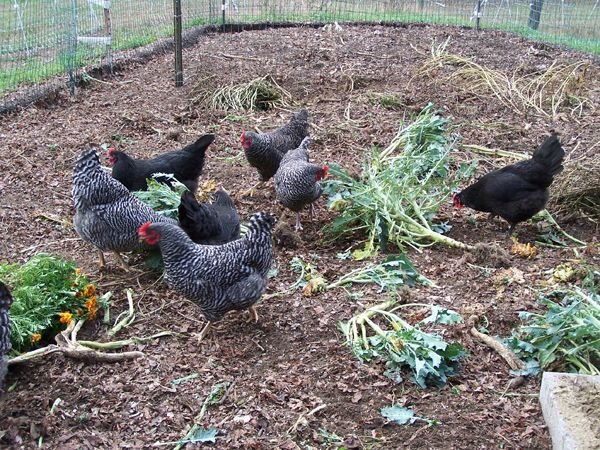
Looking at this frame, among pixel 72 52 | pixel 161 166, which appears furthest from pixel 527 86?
pixel 72 52

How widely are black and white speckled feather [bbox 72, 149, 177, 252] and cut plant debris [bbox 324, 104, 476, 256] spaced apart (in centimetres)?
192

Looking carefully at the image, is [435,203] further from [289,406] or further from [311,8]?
[311,8]

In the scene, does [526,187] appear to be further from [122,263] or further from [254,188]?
[122,263]

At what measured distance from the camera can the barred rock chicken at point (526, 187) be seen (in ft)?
20.4

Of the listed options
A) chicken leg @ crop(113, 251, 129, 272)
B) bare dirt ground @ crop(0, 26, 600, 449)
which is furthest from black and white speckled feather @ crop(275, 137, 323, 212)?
chicken leg @ crop(113, 251, 129, 272)

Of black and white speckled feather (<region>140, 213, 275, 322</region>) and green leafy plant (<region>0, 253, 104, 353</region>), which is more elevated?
black and white speckled feather (<region>140, 213, 275, 322</region>)

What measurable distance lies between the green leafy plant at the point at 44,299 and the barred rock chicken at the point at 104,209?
0.47 metres

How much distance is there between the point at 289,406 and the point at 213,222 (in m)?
1.87

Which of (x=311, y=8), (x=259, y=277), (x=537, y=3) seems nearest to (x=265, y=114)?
→ (x=259, y=277)

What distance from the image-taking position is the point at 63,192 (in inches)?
283

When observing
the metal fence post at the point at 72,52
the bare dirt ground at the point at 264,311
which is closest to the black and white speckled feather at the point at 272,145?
the bare dirt ground at the point at 264,311

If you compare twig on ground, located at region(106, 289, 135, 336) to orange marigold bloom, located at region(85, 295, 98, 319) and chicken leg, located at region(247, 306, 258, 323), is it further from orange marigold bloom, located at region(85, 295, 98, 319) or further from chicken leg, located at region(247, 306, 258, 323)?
chicken leg, located at region(247, 306, 258, 323)

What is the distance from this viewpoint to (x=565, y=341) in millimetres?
4152

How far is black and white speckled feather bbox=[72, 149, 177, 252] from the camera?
5.29 metres
